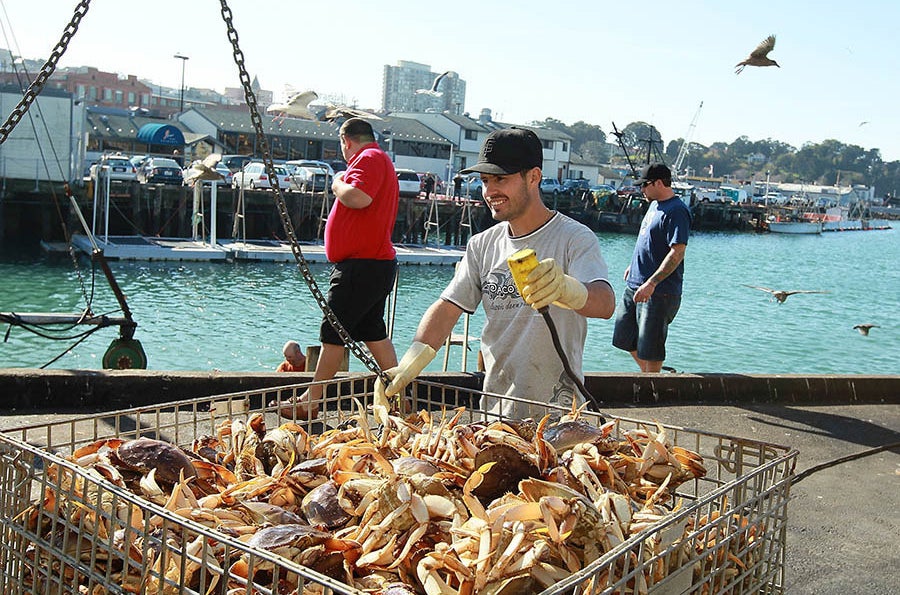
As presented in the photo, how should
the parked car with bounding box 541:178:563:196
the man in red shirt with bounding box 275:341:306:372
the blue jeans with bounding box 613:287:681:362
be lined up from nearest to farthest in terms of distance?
the blue jeans with bounding box 613:287:681:362
the man in red shirt with bounding box 275:341:306:372
the parked car with bounding box 541:178:563:196

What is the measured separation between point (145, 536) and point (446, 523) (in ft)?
2.11

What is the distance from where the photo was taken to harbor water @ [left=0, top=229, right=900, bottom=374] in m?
18.1

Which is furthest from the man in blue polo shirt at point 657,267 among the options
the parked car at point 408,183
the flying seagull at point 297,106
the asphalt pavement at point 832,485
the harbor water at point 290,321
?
the parked car at point 408,183

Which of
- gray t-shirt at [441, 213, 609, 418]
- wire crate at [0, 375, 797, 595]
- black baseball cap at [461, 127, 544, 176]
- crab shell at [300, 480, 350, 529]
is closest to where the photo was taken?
wire crate at [0, 375, 797, 595]

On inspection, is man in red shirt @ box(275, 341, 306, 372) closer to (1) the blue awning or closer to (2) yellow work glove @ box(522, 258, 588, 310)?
(2) yellow work glove @ box(522, 258, 588, 310)

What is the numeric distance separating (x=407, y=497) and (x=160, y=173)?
3826 centimetres

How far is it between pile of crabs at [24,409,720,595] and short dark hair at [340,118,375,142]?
3617 millimetres

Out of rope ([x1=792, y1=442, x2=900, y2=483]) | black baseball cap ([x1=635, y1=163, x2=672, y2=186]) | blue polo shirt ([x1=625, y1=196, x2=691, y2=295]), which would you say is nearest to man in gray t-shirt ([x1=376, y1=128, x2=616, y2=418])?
rope ([x1=792, y1=442, x2=900, y2=483])

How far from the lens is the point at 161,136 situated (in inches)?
2265

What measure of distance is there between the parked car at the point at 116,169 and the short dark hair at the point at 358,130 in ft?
97.7

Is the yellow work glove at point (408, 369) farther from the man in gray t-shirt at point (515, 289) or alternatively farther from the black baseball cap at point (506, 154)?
the black baseball cap at point (506, 154)

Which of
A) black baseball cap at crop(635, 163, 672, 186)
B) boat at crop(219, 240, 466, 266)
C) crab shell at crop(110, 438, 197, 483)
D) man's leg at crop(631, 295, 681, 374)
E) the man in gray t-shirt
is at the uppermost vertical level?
black baseball cap at crop(635, 163, 672, 186)

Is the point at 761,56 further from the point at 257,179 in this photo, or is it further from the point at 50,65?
the point at 257,179

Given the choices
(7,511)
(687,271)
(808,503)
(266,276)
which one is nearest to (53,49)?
(7,511)
